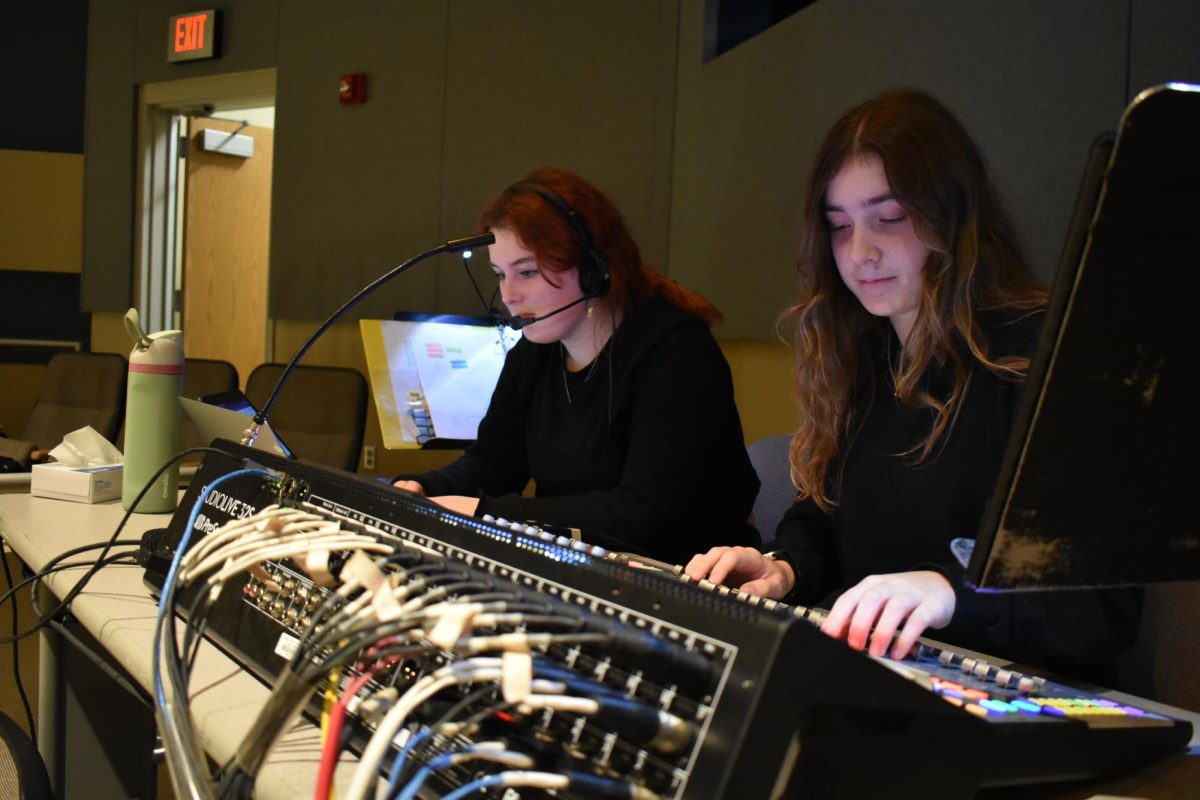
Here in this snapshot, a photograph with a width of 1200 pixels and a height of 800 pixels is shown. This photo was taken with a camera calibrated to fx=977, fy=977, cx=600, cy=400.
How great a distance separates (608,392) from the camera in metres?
1.84

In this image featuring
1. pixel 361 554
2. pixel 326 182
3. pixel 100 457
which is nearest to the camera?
pixel 361 554

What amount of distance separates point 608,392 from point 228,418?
2.21 ft

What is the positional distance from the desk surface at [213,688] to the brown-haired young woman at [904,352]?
0.38 m

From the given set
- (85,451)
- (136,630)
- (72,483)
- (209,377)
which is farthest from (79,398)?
(136,630)

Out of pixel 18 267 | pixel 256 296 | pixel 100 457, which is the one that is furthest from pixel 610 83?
pixel 18 267

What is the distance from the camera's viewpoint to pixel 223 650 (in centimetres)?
89

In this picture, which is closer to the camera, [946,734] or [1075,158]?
[946,734]

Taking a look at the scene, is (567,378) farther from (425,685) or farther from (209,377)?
(209,377)

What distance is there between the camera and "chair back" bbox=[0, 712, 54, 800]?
0.87 metres

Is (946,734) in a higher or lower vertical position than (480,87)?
lower

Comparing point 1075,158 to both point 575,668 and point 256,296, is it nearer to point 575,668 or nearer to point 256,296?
point 575,668

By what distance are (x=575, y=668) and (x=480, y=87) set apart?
160 inches

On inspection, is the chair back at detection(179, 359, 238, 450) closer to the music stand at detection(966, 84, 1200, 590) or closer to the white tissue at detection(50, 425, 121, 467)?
the white tissue at detection(50, 425, 121, 467)

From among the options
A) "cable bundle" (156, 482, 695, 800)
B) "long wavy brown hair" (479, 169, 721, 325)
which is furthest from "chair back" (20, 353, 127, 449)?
"cable bundle" (156, 482, 695, 800)
